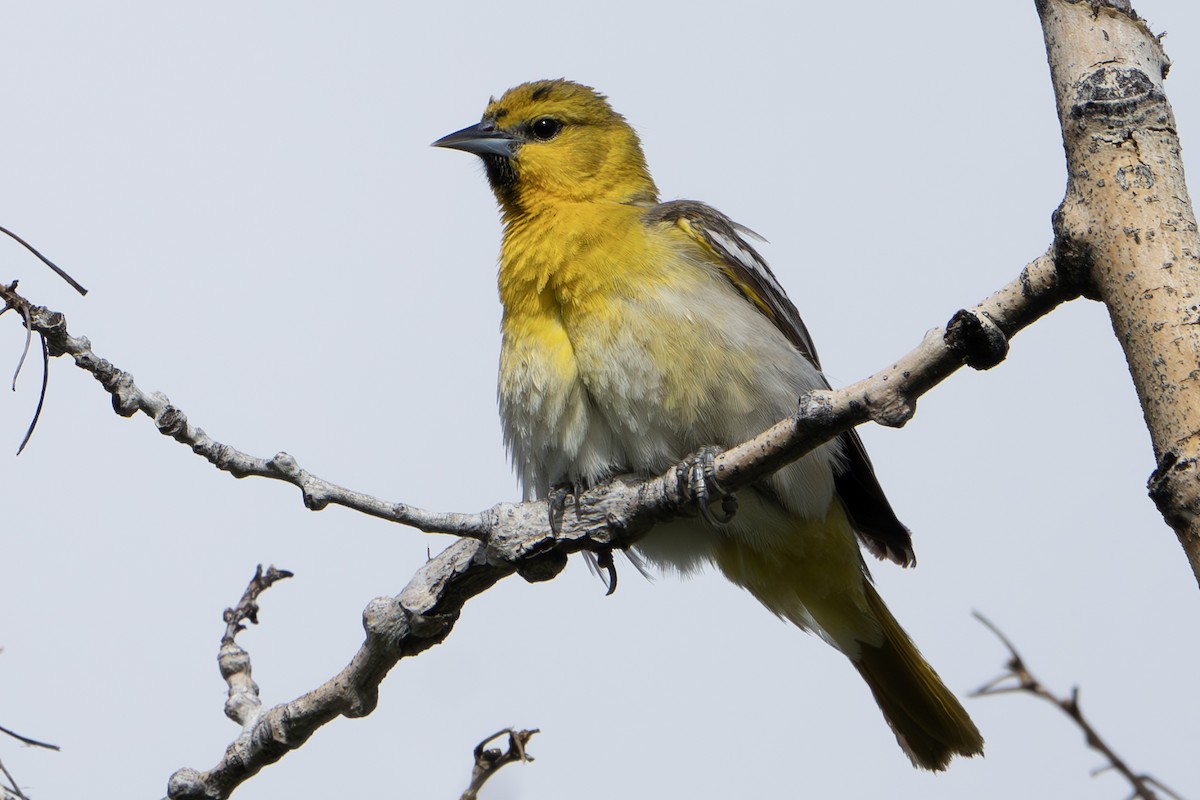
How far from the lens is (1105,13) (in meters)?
2.43

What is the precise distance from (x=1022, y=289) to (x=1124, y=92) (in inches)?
16.0

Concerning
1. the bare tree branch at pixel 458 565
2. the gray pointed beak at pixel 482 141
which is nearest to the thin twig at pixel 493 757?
the bare tree branch at pixel 458 565

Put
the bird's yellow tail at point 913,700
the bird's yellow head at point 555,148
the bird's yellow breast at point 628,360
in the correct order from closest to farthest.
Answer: the bird's yellow breast at point 628,360
the bird's yellow tail at point 913,700
the bird's yellow head at point 555,148

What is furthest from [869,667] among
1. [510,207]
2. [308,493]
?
[308,493]

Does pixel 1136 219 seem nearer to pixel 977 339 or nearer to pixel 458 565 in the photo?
pixel 977 339

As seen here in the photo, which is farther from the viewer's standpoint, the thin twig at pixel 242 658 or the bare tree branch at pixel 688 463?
the thin twig at pixel 242 658

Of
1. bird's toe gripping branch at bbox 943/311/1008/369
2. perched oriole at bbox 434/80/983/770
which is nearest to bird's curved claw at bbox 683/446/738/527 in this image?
perched oriole at bbox 434/80/983/770

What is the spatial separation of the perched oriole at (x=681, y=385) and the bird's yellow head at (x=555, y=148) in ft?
0.04

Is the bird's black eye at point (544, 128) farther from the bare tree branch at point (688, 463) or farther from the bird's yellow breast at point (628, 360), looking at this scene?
the bare tree branch at point (688, 463)

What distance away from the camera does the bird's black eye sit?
5660 mm

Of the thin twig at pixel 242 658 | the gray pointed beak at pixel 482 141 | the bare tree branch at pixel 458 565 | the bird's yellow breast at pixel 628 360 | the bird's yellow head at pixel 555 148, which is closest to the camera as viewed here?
the bare tree branch at pixel 458 565

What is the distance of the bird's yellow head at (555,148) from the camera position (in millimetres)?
5324

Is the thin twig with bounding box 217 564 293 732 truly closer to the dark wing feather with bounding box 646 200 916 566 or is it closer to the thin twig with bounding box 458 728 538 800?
the thin twig with bounding box 458 728 538 800

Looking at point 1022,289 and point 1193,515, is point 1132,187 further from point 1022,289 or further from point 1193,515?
point 1193,515
